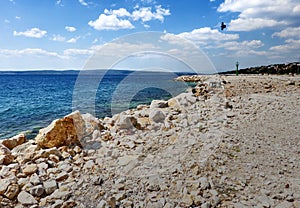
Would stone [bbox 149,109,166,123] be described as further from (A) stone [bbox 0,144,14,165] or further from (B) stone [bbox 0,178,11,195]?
(B) stone [bbox 0,178,11,195]

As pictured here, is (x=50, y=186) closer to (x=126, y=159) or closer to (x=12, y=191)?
(x=12, y=191)

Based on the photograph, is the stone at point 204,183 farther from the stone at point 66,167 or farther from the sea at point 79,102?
the sea at point 79,102

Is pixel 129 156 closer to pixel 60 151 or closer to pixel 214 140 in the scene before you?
pixel 60 151

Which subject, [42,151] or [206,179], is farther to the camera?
[42,151]

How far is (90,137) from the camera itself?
578 centimetres

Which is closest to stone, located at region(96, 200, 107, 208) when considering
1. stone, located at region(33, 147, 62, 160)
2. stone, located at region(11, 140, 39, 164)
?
stone, located at region(33, 147, 62, 160)

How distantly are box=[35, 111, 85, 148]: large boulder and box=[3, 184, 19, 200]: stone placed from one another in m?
1.63

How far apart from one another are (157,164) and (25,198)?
2.10m

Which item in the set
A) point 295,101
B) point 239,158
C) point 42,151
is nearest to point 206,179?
point 239,158

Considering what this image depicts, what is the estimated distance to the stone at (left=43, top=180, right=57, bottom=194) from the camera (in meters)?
3.64

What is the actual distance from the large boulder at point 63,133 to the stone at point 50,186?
1.54 metres

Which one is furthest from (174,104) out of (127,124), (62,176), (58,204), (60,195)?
(58,204)

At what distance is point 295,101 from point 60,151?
8.58 metres

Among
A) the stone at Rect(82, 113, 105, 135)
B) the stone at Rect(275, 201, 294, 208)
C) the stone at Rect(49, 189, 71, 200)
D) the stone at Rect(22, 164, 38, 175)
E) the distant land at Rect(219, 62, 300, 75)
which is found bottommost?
the stone at Rect(49, 189, 71, 200)
